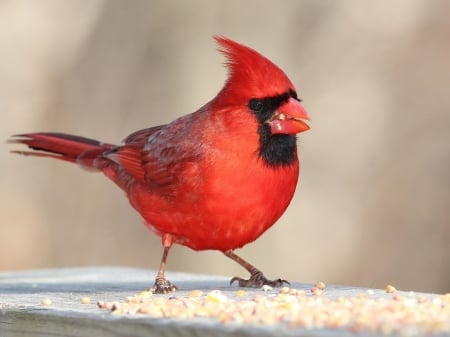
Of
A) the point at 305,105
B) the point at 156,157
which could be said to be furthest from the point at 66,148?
the point at 305,105

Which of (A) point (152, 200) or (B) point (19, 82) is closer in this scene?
(A) point (152, 200)

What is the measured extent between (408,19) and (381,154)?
86 centimetres

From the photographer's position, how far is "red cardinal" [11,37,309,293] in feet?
11.0

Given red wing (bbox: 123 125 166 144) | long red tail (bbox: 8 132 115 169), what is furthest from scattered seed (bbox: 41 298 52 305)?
long red tail (bbox: 8 132 115 169)

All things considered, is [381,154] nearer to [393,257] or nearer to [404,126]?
[404,126]

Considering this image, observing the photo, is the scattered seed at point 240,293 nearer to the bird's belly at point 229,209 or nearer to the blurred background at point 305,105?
the bird's belly at point 229,209

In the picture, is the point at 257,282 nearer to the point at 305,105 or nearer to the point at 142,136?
the point at 142,136

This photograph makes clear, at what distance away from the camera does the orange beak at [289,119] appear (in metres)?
3.34

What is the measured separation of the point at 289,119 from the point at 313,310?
0.98m

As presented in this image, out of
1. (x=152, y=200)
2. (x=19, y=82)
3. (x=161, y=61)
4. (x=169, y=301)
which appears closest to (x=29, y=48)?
(x=19, y=82)

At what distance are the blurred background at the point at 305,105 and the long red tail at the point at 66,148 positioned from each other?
2495 mm

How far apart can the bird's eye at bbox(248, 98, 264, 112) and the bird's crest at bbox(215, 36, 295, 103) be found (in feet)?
0.07

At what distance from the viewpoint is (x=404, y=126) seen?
6.86 meters

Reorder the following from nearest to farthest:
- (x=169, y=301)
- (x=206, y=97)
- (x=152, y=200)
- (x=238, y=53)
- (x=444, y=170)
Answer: (x=169, y=301)
(x=238, y=53)
(x=152, y=200)
(x=444, y=170)
(x=206, y=97)
